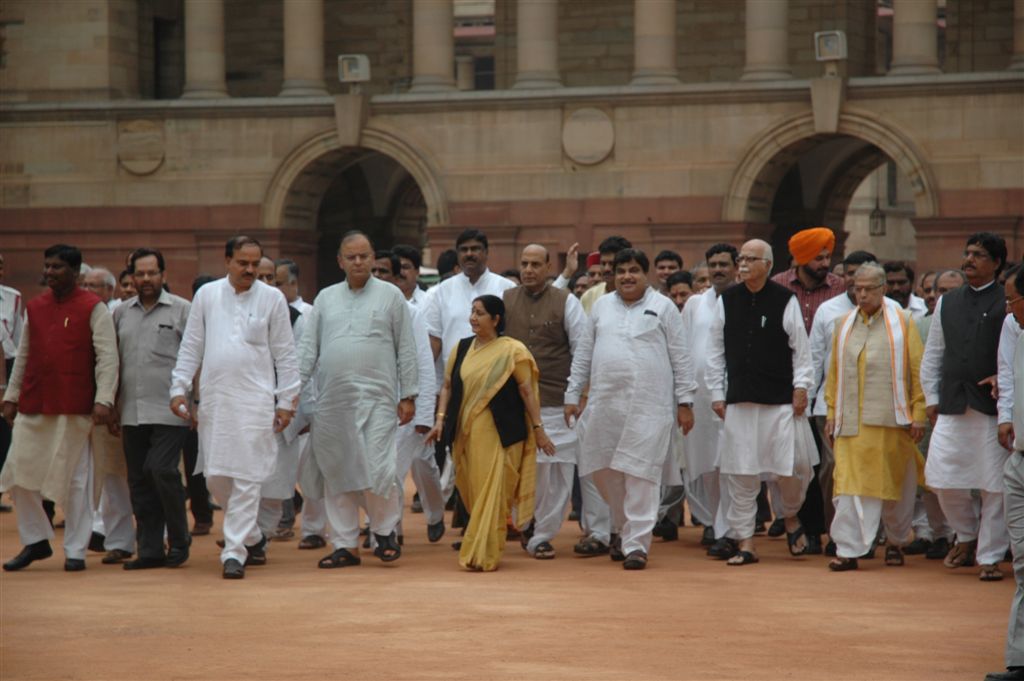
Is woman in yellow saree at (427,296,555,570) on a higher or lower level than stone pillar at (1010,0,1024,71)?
lower

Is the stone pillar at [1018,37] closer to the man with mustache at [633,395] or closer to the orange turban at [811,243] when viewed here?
the orange turban at [811,243]

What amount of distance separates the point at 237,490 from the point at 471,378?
66.4 inches

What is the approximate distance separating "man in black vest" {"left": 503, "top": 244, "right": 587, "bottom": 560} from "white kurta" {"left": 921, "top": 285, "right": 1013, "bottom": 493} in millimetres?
2358

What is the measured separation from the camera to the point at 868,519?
39.7 feet

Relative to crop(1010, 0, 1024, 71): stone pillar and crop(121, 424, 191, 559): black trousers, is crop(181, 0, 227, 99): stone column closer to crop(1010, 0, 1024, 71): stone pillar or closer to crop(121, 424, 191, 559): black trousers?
crop(1010, 0, 1024, 71): stone pillar

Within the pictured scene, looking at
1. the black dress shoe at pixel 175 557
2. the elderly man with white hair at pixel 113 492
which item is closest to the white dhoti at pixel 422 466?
the black dress shoe at pixel 175 557

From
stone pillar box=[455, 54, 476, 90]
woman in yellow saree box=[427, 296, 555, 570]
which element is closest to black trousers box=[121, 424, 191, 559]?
woman in yellow saree box=[427, 296, 555, 570]

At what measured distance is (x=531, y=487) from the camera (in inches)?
484

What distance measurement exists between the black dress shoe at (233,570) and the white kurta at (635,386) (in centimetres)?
239

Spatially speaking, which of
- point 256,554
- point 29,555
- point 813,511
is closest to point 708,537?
point 813,511

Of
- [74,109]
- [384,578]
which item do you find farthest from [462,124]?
[384,578]

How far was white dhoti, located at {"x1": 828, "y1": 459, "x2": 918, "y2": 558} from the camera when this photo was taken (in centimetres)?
1202

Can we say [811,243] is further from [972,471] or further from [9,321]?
[9,321]

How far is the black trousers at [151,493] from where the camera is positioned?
12.1 metres
